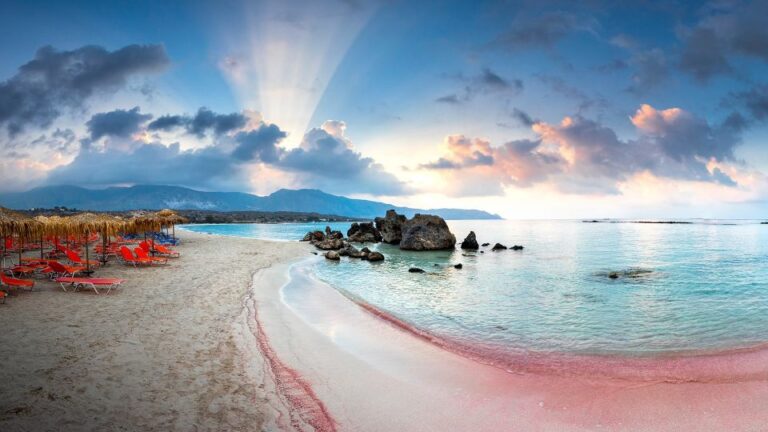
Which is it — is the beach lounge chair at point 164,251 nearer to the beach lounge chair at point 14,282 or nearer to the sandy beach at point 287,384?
the beach lounge chair at point 14,282

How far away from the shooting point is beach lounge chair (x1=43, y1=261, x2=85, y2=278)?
16484 millimetres

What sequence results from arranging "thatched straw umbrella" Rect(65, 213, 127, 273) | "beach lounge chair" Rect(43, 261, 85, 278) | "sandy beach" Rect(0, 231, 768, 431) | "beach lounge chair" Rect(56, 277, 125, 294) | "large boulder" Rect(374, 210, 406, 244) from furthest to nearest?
"large boulder" Rect(374, 210, 406, 244) < "thatched straw umbrella" Rect(65, 213, 127, 273) < "beach lounge chair" Rect(43, 261, 85, 278) < "beach lounge chair" Rect(56, 277, 125, 294) < "sandy beach" Rect(0, 231, 768, 431)

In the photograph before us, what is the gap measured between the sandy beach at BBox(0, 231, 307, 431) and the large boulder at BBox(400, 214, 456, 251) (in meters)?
34.4

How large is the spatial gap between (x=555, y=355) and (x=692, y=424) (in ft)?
13.9

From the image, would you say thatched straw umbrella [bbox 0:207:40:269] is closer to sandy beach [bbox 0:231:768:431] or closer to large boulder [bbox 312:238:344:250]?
sandy beach [bbox 0:231:768:431]

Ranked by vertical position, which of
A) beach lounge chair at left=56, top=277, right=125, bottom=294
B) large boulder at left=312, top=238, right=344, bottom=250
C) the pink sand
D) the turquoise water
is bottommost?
the turquoise water

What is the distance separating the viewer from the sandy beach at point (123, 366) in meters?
5.92

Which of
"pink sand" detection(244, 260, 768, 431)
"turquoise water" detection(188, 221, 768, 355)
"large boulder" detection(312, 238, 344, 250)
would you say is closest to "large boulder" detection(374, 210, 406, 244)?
"large boulder" detection(312, 238, 344, 250)

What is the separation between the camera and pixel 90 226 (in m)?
20.6

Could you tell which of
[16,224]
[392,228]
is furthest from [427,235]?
[16,224]

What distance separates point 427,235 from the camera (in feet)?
156

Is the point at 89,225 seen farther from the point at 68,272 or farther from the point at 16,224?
the point at 16,224

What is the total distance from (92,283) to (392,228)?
46.0 meters

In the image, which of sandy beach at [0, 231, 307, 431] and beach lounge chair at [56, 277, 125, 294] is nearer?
sandy beach at [0, 231, 307, 431]
